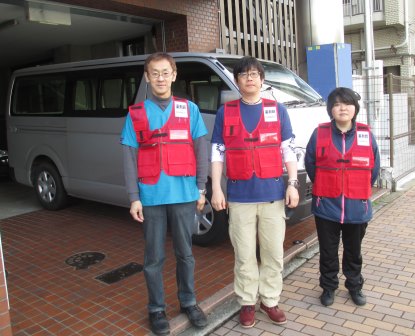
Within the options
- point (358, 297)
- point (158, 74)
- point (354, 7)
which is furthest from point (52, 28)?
point (354, 7)

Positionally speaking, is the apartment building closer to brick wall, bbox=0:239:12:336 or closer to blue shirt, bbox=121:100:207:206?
blue shirt, bbox=121:100:207:206

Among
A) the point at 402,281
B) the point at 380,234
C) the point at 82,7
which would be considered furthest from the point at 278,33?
the point at 402,281

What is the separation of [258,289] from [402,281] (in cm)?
141

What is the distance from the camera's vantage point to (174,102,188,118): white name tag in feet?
9.96

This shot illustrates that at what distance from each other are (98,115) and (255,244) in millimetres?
3146

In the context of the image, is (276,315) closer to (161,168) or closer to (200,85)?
(161,168)

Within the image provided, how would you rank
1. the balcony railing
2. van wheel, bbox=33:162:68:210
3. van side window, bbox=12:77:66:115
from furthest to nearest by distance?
the balcony railing
van wheel, bbox=33:162:68:210
van side window, bbox=12:77:66:115

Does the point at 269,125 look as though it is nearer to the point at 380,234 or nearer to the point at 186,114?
the point at 186,114

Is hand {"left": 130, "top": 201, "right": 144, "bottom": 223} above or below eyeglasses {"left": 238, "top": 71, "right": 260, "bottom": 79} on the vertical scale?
below

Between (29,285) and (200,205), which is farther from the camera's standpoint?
(29,285)

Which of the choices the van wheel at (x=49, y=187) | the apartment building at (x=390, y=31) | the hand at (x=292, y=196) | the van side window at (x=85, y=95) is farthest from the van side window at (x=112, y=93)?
the apartment building at (x=390, y=31)

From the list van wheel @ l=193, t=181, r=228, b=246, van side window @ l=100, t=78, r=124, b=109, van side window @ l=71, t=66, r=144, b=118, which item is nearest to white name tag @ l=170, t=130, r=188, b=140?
van wheel @ l=193, t=181, r=228, b=246

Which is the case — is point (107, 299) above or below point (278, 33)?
below

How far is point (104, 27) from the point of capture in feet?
28.5
